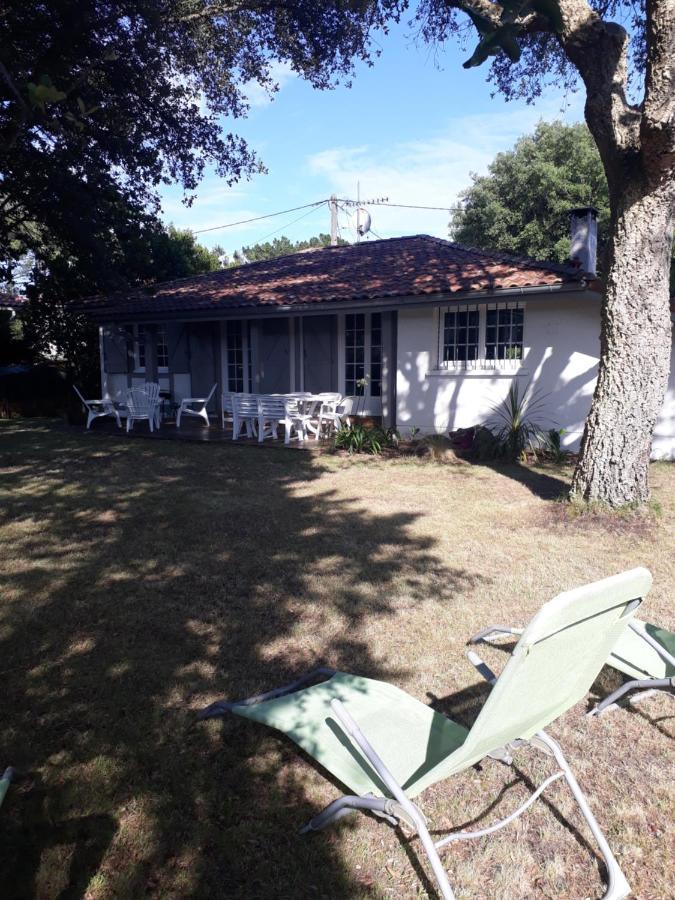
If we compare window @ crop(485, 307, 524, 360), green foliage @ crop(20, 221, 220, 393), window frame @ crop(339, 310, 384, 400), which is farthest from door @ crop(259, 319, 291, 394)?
green foliage @ crop(20, 221, 220, 393)

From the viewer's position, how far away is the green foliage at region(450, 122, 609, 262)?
26.0 meters

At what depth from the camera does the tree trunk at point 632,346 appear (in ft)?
20.0

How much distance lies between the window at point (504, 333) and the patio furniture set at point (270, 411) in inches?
120

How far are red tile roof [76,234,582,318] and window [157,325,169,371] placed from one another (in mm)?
946

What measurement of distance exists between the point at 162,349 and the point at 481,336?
8771mm

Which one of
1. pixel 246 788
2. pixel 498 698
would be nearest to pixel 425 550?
pixel 246 788

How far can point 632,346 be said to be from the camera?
621 centimetres

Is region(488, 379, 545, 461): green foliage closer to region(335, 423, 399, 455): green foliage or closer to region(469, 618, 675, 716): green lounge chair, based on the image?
region(335, 423, 399, 455): green foliage

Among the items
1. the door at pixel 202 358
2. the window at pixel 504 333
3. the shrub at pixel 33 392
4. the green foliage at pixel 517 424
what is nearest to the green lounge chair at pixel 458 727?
the green foliage at pixel 517 424

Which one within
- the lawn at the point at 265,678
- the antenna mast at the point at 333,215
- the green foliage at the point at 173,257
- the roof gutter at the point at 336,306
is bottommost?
the lawn at the point at 265,678

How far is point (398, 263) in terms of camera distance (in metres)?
13.9

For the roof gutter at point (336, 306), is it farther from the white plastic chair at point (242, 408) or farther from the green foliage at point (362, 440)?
the green foliage at point (362, 440)

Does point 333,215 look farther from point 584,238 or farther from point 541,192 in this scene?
point 584,238

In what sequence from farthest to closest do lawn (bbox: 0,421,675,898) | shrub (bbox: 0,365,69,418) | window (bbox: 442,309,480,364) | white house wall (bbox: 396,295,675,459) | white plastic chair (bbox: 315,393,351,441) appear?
shrub (bbox: 0,365,69,418) < white plastic chair (bbox: 315,393,351,441) < window (bbox: 442,309,480,364) < white house wall (bbox: 396,295,675,459) < lawn (bbox: 0,421,675,898)
